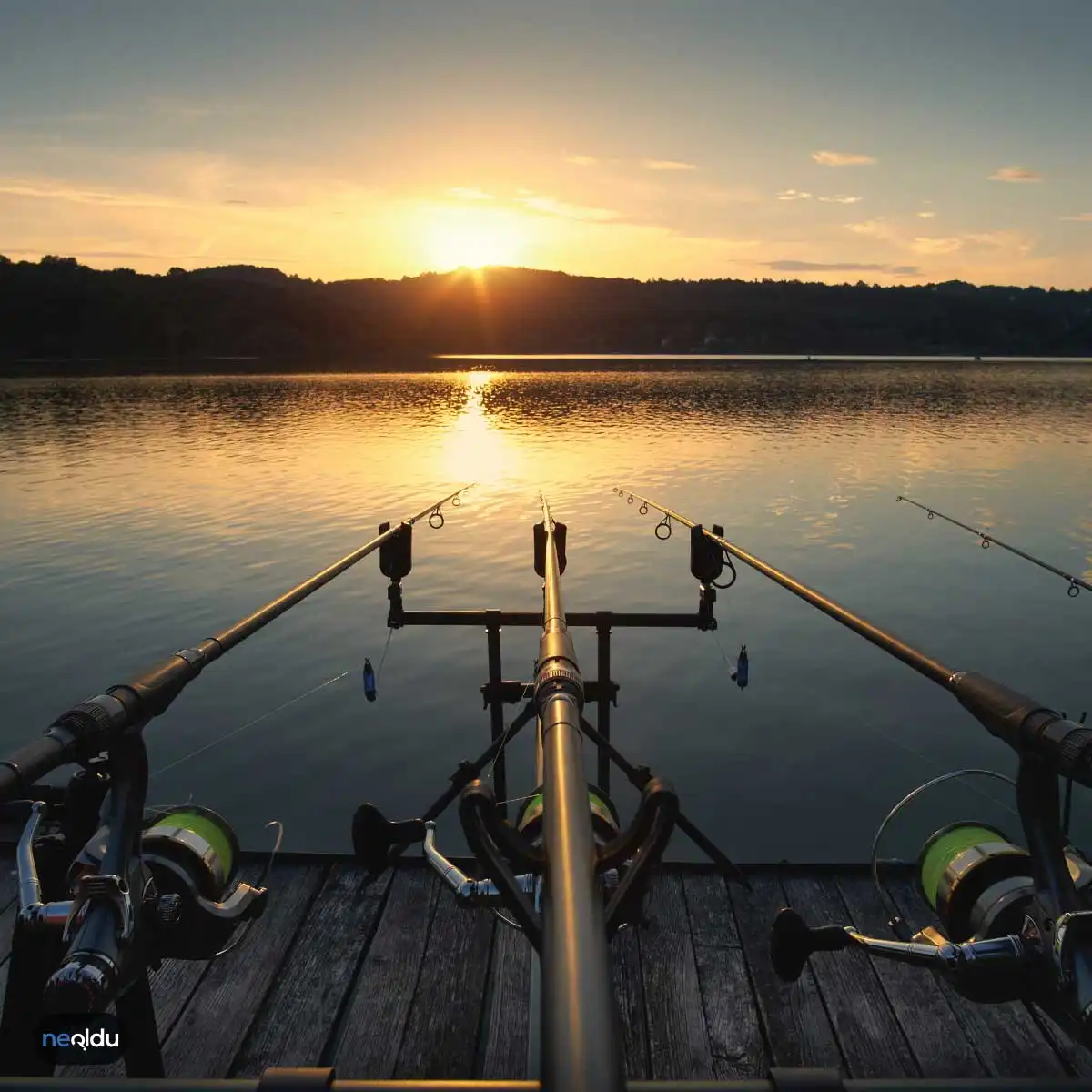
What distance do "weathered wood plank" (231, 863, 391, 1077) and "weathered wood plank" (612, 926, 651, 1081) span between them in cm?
160

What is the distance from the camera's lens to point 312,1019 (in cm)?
446

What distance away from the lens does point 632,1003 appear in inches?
180

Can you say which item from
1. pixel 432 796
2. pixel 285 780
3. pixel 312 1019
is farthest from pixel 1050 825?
pixel 285 780

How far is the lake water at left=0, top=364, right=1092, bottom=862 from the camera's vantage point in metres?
11.5

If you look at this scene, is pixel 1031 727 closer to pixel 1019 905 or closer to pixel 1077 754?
pixel 1077 754

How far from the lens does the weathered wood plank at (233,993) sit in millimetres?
4184

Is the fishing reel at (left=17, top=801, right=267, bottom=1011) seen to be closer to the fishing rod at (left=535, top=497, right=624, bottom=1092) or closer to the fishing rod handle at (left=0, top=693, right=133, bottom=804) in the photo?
the fishing rod handle at (left=0, top=693, right=133, bottom=804)

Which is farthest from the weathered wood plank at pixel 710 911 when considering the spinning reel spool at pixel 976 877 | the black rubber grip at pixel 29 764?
the black rubber grip at pixel 29 764

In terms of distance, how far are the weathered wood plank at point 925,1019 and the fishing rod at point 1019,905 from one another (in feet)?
4.48

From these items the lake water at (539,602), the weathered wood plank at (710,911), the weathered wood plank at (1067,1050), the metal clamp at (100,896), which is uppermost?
the metal clamp at (100,896)

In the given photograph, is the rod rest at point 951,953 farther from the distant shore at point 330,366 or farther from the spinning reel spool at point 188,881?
the distant shore at point 330,366

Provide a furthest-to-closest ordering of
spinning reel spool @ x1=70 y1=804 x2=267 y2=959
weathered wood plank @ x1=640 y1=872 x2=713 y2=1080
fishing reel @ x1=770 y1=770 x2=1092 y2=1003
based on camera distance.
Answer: weathered wood plank @ x1=640 y1=872 x2=713 y2=1080 → spinning reel spool @ x1=70 y1=804 x2=267 y2=959 → fishing reel @ x1=770 y1=770 x2=1092 y2=1003

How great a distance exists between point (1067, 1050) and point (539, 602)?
52.6 ft

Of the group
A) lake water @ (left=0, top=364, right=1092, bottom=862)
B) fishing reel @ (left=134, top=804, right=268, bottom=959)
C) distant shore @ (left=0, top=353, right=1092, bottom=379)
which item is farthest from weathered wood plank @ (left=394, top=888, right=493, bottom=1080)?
distant shore @ (left=0, top=353, right=1092, bottom=379)
